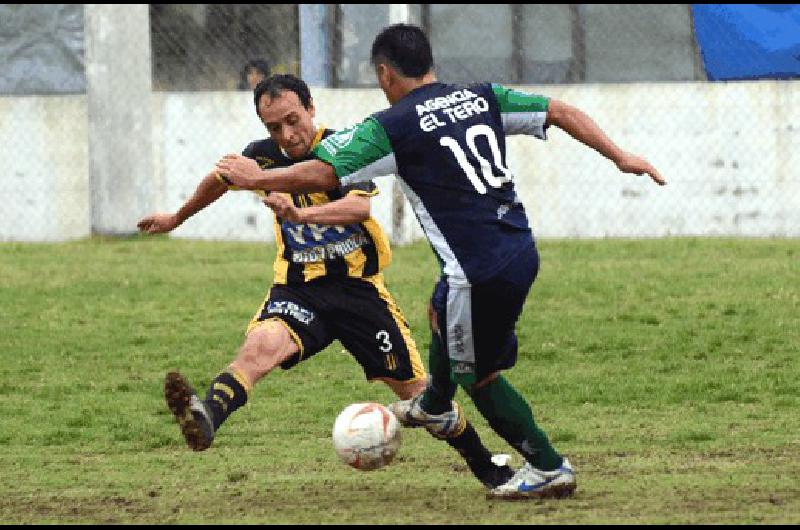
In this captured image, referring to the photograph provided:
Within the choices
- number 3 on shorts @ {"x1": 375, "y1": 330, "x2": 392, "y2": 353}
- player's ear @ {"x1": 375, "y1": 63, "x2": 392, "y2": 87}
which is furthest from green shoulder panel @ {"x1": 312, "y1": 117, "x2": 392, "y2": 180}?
number 3 on shorts @ {"x1": 375, "y1": 330, "x2": 392, "y2": 353}

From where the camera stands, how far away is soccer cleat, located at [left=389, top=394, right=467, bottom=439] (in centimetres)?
751

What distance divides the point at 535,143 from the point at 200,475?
9.76 metres

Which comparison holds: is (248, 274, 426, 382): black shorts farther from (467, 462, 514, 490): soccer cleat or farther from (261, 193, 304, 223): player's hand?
(261, 193, 304, 223): player's hand

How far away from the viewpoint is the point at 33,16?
19109 mm

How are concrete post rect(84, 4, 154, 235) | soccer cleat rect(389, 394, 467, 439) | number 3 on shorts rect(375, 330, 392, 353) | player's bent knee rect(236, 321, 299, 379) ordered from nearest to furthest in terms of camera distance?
soccer cleat rect(389, 394, 467, 439) → player's bent knee rect(236, 321, 299, 379) → number 3 on shorts rect(375, 330, 392, 353) → concrete post rect(84, 4, 154, 235)

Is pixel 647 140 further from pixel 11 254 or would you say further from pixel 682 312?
pixel 11 254

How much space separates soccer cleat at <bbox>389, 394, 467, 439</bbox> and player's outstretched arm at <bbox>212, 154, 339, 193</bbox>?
124cm

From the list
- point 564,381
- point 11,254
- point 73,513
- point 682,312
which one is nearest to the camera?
point 73,513

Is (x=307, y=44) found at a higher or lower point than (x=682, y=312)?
higher

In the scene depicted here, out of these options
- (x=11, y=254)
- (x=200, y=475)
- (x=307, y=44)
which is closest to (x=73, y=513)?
(x=200, y=475)

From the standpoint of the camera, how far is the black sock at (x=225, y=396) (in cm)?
733

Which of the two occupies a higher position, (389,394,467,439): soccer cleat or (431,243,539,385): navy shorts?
(431,243,539,385): navy shorts

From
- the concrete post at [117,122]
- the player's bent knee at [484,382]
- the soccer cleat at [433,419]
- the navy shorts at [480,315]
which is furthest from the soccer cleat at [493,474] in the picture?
the concrete post at [117,122]

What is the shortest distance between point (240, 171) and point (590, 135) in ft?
4.90
